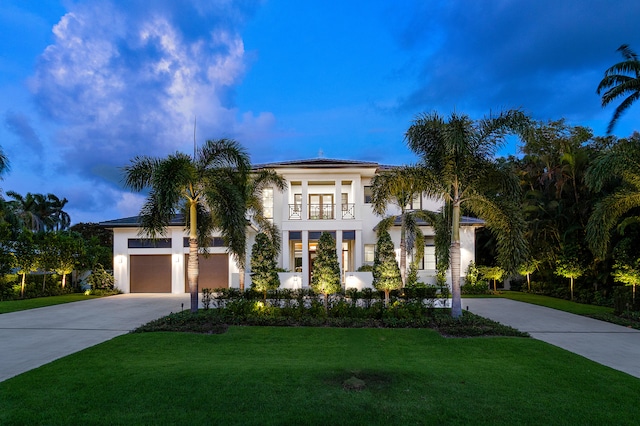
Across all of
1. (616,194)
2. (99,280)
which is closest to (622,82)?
(616,194)

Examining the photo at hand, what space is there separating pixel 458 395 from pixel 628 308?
11983 millimetres

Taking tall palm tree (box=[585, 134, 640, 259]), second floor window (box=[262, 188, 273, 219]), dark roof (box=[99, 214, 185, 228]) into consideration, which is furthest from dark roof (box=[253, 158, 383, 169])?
tall palm tree (box=[585, 134, 640, 259])

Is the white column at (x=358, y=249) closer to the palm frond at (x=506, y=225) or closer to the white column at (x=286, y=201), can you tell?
the white column at (x=286, y=201)

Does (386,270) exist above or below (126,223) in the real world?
below

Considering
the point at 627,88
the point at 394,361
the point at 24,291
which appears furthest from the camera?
the point at 24,291

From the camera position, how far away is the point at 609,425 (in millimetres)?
4637

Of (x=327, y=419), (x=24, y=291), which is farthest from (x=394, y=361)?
(x=24, y=291)

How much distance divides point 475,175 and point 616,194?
5.05 meters

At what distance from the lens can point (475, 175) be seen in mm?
11664

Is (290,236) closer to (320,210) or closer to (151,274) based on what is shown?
(320,210)

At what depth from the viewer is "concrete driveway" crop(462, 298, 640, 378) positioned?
8.12 metres

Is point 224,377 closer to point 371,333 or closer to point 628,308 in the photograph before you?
point 371,333

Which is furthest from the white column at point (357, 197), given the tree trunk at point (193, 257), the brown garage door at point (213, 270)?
the tree trunk at point (193, 257)

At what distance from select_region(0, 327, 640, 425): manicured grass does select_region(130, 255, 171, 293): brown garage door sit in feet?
43.3
